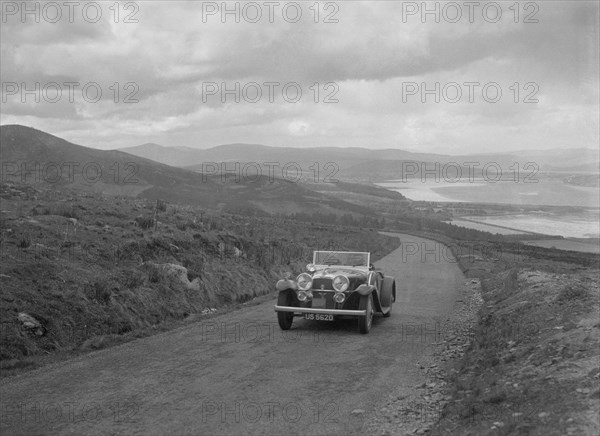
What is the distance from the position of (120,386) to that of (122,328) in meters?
4.70

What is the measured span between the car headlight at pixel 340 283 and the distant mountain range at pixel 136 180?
248 feet

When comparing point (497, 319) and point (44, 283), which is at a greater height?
point (44, 283)

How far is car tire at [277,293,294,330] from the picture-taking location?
512 inches

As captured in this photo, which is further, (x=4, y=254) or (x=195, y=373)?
(x=4, y=254)

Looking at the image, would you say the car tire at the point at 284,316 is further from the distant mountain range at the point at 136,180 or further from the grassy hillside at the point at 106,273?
the distant mountain range at the point at 136,180

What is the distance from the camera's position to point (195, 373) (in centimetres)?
905

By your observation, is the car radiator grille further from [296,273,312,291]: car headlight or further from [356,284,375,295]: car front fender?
[356,284,375,295]: car front fender

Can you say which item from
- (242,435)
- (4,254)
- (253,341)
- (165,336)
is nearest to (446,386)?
(242,435)

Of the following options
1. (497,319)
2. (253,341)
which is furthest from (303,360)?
(497,319)

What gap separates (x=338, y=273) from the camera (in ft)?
46.2

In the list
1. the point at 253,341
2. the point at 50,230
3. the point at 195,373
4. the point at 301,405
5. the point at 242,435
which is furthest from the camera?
the point at 50,230

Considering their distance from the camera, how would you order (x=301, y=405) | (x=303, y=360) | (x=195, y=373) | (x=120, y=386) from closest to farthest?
1. (x=301, y=405)
2. (x=120, y=386)
3. (x=195, y=373)
4. (x=303, y=360)

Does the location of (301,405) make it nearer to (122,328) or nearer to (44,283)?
(122,328)

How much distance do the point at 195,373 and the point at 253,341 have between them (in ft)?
8.81
